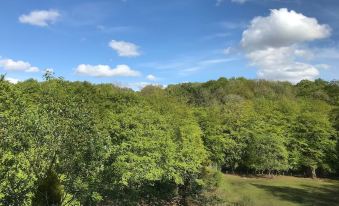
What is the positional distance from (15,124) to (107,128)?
1407 cm

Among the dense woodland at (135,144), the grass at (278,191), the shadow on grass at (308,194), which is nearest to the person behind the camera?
the dense woodland at (135,144)

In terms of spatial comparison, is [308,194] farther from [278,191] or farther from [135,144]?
[135,144]

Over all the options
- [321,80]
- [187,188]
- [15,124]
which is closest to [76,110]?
[15,124]

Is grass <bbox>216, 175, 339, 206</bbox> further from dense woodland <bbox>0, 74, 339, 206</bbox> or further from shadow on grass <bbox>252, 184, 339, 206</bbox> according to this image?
dense woodland <bbox>0, 74, 339, 206</bbox>

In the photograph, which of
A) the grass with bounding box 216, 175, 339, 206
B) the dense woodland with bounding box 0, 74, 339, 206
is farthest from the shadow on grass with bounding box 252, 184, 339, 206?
the dense woodland with bounding box 0, 74, 339, 206

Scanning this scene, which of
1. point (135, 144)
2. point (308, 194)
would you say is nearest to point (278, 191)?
point (308, 194)

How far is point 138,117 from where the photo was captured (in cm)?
3369

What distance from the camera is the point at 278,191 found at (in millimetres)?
47844

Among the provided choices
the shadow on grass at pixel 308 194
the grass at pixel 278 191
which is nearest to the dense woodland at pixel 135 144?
the grass at pixel 278 191

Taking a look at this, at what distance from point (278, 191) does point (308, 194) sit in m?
3.38

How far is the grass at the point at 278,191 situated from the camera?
136 feet

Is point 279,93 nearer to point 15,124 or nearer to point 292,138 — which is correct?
point 292,138

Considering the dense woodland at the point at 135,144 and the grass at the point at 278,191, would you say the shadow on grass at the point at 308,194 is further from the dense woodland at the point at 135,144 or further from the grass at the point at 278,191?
the dense woodland at the point at 135,144

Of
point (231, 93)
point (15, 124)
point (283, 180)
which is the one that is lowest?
point (283, 180)
